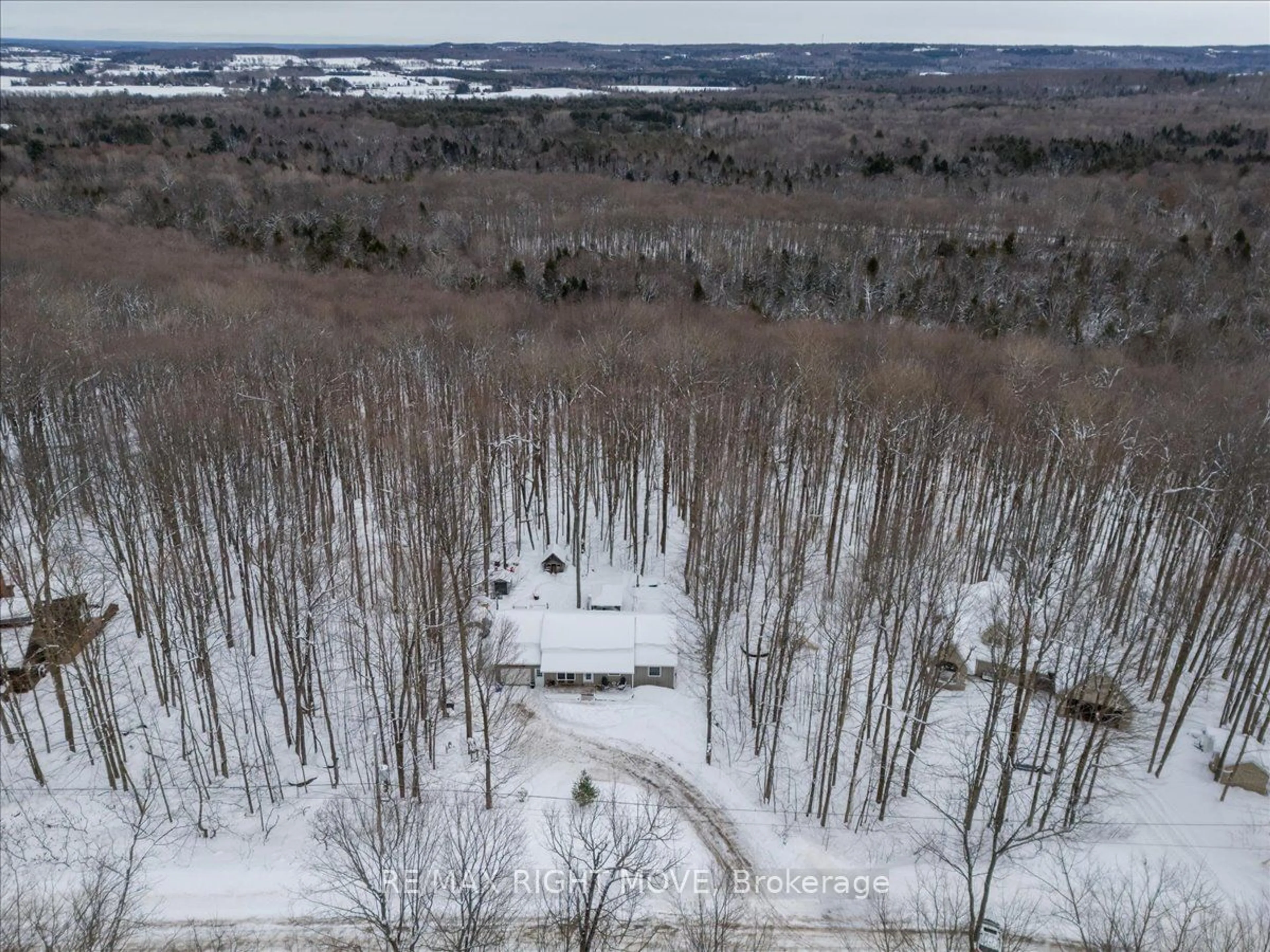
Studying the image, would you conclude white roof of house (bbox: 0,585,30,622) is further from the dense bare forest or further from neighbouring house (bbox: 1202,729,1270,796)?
neighbouring house (bbox: 1202,729,1270,796)

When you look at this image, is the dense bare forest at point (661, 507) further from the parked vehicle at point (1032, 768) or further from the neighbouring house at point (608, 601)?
the neighbouring house at point (608, 601)

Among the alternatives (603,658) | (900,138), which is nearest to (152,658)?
(603,658)

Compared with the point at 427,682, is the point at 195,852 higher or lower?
lower

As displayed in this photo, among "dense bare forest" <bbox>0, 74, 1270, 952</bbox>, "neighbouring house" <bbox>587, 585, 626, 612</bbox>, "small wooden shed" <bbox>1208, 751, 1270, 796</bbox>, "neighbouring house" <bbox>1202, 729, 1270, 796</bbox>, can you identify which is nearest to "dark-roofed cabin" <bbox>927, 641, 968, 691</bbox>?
"dense bare forest" <bbox>0, 74, 1270, 952</bbox>

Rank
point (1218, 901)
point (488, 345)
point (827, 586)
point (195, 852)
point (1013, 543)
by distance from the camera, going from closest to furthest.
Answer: point (1218, 901), point (195, 852), point (1013, 543), point (827, 586), point (488, 345)

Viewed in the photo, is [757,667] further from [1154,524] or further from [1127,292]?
[1127,292]
